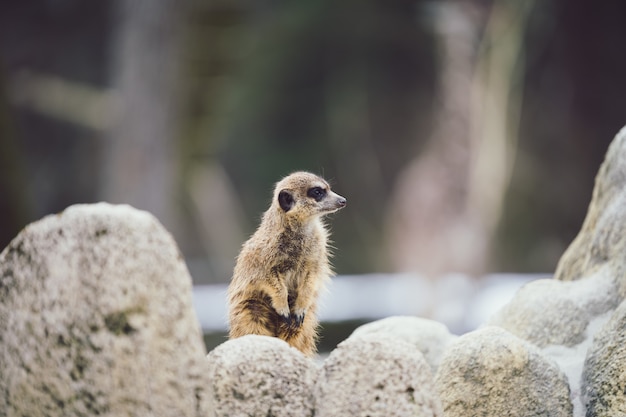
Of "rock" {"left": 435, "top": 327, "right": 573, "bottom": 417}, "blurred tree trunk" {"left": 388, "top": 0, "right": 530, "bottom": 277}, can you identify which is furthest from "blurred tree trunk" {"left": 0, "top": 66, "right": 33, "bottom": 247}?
"blurred tree trunk" {"left": 388, "top": 0, "right": 530, "bottom": 277}

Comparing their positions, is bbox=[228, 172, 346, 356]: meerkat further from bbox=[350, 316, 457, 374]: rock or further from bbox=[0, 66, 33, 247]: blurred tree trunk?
bbox=[0, 66, 33, 247]: blurred tree trunk

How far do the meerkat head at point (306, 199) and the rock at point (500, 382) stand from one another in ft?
2.06

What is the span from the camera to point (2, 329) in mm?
2004

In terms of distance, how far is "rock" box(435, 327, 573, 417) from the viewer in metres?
2.56

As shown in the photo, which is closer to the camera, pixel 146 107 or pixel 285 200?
pixel 285 200

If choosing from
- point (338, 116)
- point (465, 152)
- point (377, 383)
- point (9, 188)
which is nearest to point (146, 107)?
point (9, 188)

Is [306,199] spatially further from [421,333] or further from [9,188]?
[9,188]

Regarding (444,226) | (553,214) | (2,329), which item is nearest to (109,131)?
(444,226)

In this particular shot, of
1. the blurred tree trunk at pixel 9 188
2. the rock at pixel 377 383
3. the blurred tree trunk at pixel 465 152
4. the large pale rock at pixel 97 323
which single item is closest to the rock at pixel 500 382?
the rock at pixel 377 383

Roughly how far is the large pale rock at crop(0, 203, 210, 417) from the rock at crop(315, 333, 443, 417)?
1.05ft

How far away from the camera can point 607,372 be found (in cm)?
258

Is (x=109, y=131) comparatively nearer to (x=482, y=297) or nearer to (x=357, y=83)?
(x=482, y=297)

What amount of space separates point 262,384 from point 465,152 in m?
9.42

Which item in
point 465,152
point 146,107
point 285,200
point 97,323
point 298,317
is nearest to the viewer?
point 97,323
